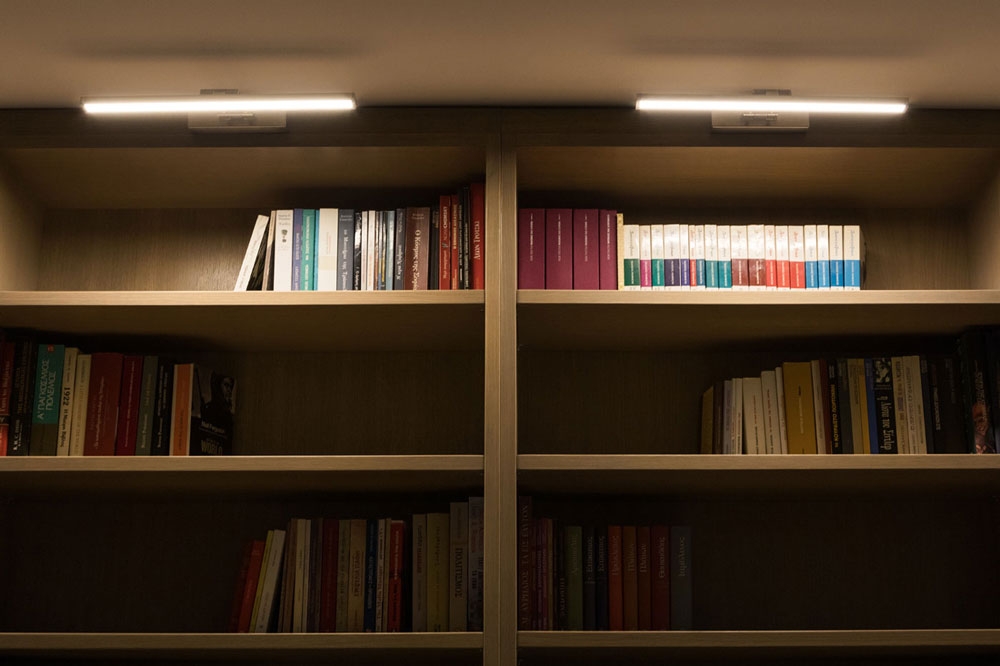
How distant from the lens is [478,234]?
8.07ft

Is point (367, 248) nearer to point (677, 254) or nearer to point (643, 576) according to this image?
point (677, 254)

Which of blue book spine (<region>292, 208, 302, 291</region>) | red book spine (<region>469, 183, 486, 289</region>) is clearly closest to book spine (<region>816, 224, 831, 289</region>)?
red book spine (<region>469, 183, 486, 289</region>)

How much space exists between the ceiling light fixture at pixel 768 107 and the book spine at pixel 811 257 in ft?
0.84

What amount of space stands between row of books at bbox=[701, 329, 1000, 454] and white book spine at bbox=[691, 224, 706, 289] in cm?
25

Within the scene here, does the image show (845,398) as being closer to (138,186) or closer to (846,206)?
(846,206)

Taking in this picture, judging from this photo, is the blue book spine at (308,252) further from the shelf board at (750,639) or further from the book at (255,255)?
the shelf board at (750,639)

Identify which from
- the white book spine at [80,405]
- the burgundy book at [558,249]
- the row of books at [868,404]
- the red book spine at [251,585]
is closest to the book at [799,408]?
the row of books at [868,404]

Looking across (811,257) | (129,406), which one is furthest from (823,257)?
(129,406)

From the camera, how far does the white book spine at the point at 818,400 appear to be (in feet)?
8.14

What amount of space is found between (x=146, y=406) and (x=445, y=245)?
0.78 m

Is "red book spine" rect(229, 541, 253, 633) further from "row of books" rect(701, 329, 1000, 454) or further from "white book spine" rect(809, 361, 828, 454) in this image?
"white book spine" rect(809, 361, 828, 454)

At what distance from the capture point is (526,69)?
2.29 m

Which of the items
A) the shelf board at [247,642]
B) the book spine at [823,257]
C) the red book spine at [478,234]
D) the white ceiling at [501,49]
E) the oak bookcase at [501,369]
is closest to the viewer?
the white ceiling at [501,49]

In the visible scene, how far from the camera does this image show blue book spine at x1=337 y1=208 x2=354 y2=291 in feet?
8.16
